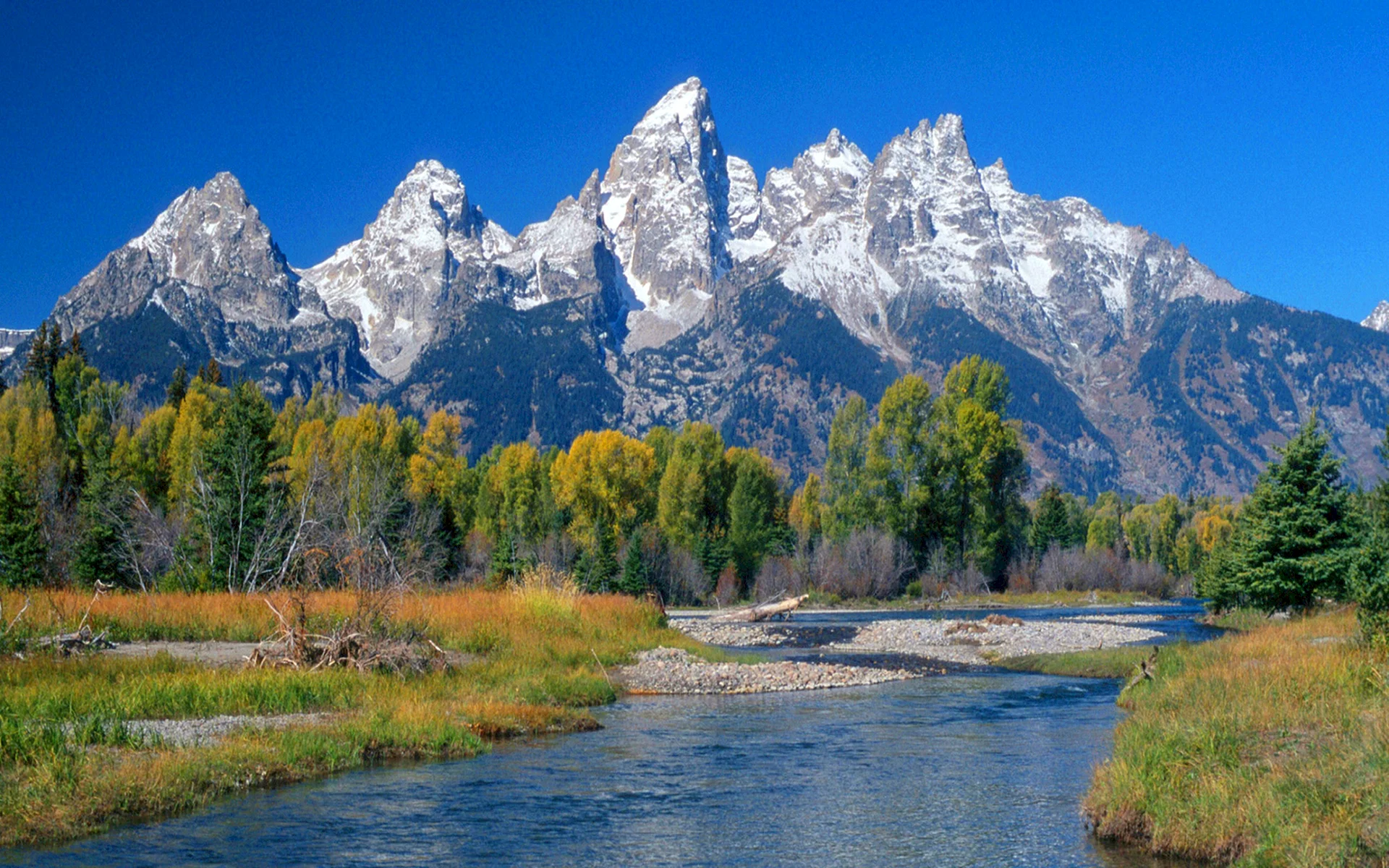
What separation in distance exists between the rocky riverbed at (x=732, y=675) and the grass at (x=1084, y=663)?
433 cm

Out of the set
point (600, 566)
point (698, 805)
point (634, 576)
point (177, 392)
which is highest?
point (177, 392)

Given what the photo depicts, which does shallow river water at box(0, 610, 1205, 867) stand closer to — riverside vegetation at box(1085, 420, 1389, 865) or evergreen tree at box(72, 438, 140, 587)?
riverside vegetation at box(1085, 420, 1389, 865)

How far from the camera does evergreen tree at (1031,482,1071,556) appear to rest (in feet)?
309

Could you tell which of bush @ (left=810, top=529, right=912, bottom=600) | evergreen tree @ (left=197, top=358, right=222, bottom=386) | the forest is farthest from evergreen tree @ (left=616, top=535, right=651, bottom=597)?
evergreen tree @ (left=197, top=358, right=222, bottom=386)

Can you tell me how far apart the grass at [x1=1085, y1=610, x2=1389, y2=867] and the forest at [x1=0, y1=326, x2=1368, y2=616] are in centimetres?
Answer: 3937

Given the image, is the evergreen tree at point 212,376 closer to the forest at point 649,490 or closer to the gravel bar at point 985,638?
the forest at point 649,490

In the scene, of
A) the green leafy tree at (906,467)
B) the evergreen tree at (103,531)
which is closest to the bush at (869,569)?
the green leafy tree at (906,467)

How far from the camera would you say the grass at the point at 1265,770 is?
1121 centimetres

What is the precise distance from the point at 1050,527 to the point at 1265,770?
8478 centimetres

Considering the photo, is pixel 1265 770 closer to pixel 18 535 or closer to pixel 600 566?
pixel 18 535

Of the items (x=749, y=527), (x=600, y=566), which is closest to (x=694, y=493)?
(x=749, y=527)

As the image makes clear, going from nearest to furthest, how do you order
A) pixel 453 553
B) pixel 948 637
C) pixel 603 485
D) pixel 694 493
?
pixel 948 637 → pixel 453 553 → pixel 603 485 → pixel 694 493

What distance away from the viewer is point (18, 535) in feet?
139

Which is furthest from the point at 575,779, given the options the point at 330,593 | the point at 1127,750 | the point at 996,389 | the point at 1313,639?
the point at 996,389
